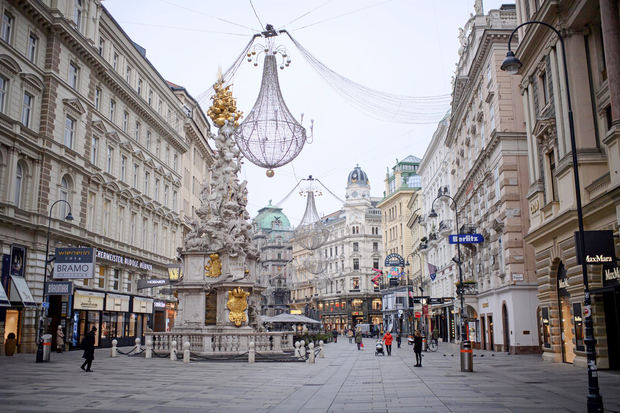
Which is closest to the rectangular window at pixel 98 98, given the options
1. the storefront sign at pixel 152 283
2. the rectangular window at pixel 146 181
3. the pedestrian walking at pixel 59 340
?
the rectangular window at pixel 146 181

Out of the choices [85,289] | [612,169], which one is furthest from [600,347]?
[85,289]

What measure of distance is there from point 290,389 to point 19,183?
23226 mm

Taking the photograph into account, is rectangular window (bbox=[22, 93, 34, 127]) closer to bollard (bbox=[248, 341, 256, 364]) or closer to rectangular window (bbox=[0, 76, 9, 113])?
rectangular window (bbox=[0, 76, 9, 113])

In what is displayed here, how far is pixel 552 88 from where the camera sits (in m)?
24.1

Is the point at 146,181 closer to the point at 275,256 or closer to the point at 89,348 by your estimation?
→ the point at 89,348

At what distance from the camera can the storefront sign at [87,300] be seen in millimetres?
37688

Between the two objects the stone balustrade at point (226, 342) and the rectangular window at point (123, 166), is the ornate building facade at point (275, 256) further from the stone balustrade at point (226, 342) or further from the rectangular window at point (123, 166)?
the stone balustrade at point (226, 342)

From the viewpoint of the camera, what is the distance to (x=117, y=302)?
4419cm

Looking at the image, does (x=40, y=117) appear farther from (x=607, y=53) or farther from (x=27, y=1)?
(x=607, y=53)

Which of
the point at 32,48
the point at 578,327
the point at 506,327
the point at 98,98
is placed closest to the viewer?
the point at 578,327

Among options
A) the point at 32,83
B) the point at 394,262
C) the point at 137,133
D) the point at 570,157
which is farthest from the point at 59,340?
the point at 394,262

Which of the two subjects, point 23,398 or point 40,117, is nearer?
point 23,398

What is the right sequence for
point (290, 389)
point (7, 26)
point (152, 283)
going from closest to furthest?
point (290, 389) < point (7, 26) < point (152, 283)

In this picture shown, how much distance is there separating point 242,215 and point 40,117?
533 inches
